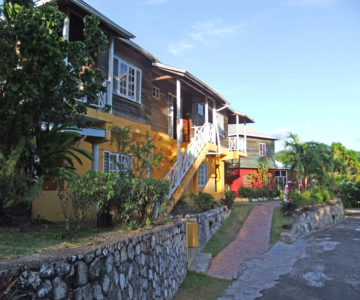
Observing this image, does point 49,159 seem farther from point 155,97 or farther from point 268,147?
point 268,147

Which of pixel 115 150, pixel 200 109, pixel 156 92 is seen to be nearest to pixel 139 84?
pixel 156 92

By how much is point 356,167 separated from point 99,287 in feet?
107

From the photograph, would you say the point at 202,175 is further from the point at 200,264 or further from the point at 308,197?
the point at 200,264

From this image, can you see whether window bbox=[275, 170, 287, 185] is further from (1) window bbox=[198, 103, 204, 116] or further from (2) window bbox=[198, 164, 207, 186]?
(1) window bbox=[198, 103, 204, 116]

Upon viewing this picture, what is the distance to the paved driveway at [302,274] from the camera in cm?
751

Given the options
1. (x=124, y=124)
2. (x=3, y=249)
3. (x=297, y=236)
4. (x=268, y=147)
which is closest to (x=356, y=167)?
(x=268, y=147)

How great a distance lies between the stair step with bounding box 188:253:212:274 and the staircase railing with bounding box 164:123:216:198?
2.57 m

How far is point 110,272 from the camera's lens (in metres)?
4.42

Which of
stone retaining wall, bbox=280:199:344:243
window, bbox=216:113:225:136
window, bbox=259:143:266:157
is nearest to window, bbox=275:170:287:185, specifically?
window, bbox=259:143:266:157

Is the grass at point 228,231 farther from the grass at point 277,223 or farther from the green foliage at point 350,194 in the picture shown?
the green foliage at point 350,194

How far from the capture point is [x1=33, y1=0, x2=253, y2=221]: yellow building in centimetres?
920

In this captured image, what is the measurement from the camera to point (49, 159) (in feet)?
20.8

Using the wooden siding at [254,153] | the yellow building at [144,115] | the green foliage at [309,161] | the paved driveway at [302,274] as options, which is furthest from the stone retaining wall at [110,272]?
the wooden siding at [254,153]

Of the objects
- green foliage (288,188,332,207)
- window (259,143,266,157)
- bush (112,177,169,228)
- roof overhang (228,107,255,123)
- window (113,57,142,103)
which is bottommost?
green foliage (288,188,332,207)
